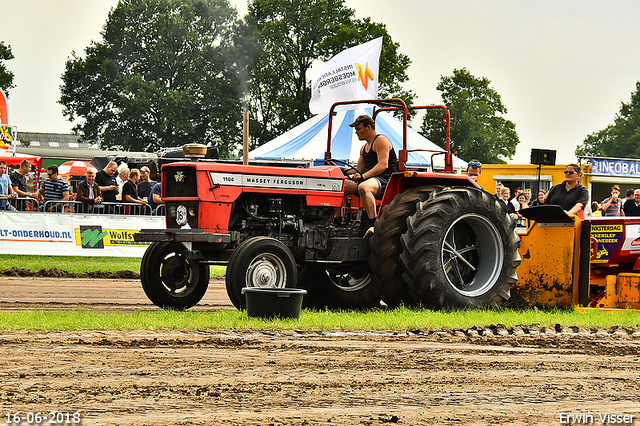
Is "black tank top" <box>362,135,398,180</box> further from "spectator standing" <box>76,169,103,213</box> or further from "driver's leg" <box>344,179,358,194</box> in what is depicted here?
"spectator standing" <box>76,169,103,213</box>

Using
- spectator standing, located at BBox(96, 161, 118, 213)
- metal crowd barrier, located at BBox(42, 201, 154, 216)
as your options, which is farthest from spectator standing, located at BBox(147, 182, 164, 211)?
spectator standing, located at BBox(96, 161, 118, 213)

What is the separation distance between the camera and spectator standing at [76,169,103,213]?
15602mm

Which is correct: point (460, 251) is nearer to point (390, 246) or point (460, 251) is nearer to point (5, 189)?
point (390, 246)

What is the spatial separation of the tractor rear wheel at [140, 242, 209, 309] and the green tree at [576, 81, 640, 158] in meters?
77.2

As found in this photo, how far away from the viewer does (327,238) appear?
28.9 ft

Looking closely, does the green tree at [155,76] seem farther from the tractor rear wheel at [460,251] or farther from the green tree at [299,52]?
the tractor rear wheel at [460,251]

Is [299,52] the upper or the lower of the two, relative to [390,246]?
upper

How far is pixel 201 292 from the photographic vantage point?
28.9 feet

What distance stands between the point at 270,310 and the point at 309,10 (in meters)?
42.6

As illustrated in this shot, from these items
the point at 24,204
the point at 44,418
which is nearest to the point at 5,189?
the point at 24,204

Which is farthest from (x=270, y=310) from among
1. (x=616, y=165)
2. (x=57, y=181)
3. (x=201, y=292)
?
(x=616, y=165)

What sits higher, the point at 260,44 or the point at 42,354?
the point at 260,44

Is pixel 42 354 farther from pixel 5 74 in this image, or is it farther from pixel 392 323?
pixel 5 74

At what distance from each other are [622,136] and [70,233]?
76.5m
